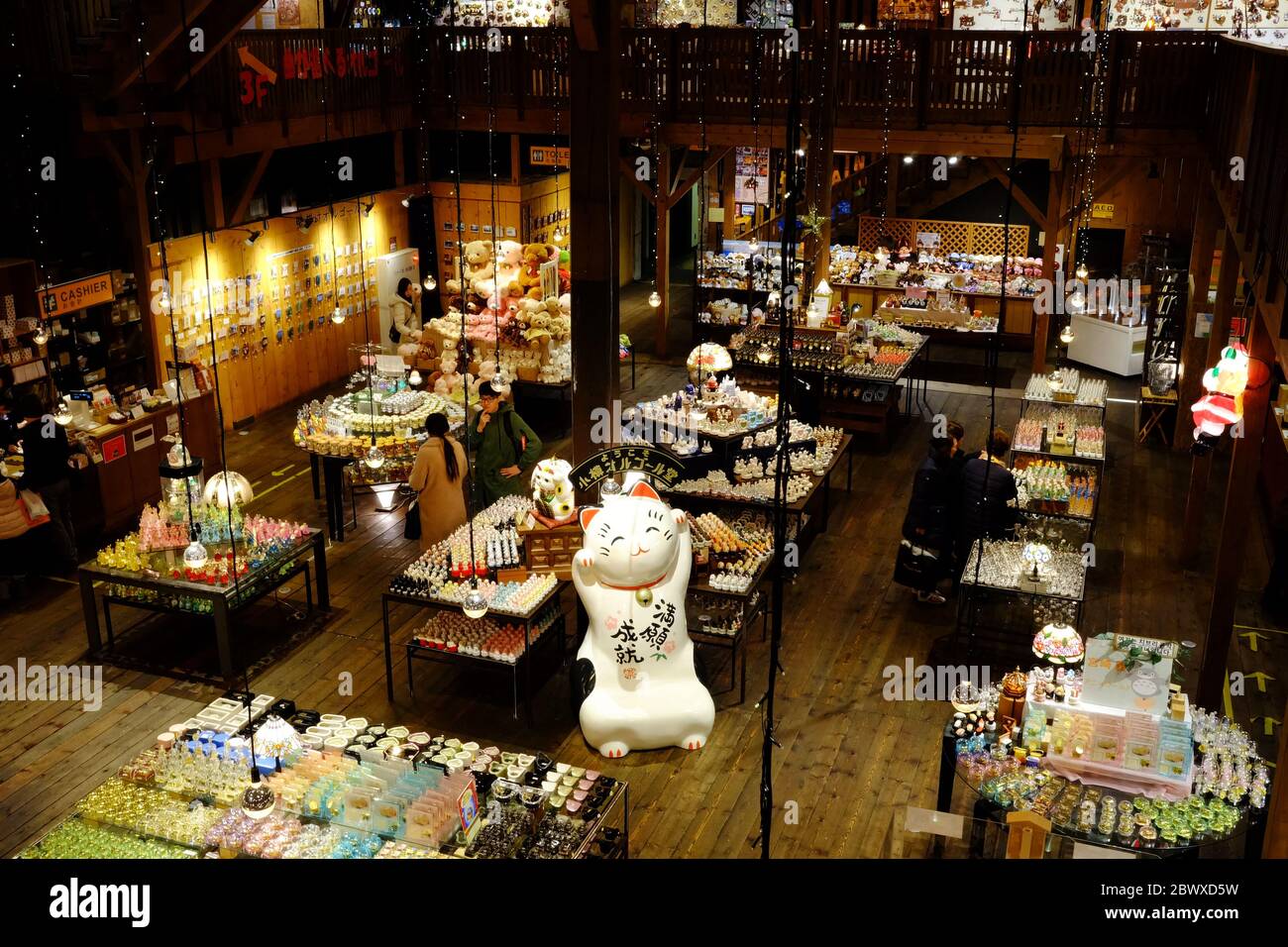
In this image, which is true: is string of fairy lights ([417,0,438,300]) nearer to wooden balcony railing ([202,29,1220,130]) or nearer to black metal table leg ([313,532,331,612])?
wooden balcony railing ([202,29,1220,130])

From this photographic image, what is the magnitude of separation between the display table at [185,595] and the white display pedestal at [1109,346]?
10926 mm

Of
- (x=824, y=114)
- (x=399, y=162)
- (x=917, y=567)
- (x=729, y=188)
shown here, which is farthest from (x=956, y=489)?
(x=729, y=188)

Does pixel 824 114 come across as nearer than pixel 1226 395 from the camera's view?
No

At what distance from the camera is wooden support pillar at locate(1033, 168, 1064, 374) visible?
1430 cm

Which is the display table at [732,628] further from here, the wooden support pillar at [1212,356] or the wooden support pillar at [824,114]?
the wooden support pillar at [824,114]

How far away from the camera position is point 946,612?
9.84 meters

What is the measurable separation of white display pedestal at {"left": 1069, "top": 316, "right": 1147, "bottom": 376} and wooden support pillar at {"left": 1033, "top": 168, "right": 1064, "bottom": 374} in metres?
1.18

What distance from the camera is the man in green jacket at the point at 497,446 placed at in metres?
10.3

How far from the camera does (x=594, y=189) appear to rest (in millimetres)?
8367

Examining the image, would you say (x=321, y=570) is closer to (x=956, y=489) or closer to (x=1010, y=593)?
(x=956, y=489)

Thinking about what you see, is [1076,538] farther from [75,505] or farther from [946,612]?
[75,505]

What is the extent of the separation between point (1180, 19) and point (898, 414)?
5732 mm

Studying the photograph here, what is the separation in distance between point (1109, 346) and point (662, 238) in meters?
5.92

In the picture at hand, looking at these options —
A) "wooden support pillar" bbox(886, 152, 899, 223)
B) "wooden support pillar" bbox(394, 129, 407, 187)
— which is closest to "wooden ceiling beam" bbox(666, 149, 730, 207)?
"wooden support pillar" bbox(886, 152, 899, 223)
